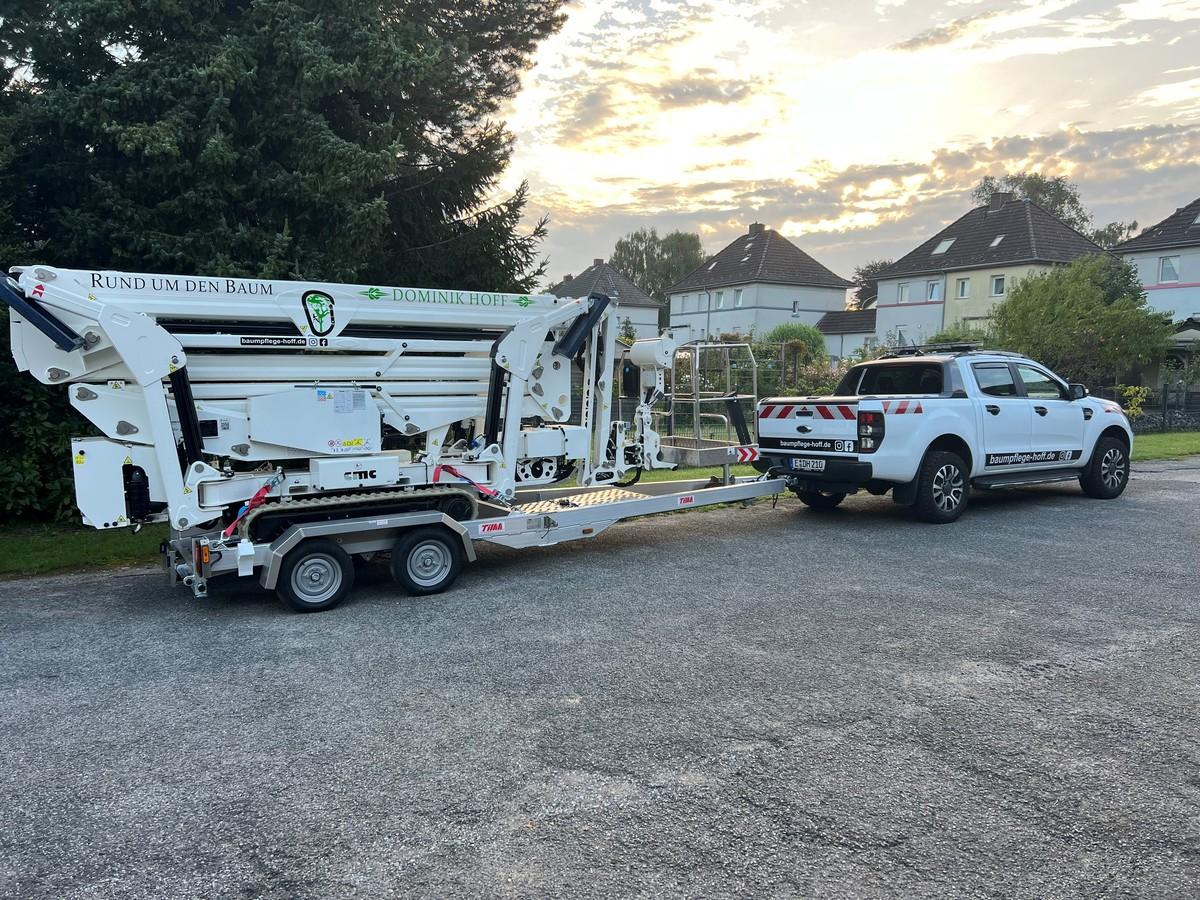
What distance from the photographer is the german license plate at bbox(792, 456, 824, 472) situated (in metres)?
9.72

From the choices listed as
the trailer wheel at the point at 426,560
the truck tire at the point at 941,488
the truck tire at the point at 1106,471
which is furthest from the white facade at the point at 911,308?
the trailer wheel at the point at 426,560

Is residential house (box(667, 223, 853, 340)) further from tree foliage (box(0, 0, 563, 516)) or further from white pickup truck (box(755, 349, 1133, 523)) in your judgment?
tree foliage (box(0, 0, 563, 516))

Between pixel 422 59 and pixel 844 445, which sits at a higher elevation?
pixel 422 59

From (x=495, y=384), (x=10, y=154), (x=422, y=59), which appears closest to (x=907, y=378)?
(x=495, y=384)

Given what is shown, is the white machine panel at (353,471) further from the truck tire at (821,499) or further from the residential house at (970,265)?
the residential house at (970,265)

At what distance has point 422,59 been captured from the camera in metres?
10.3

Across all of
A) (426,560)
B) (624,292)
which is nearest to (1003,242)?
(624,292)

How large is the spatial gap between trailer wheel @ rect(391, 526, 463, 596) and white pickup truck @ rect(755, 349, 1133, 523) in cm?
466

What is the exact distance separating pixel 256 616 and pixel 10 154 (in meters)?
6.07

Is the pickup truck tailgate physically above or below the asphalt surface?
above

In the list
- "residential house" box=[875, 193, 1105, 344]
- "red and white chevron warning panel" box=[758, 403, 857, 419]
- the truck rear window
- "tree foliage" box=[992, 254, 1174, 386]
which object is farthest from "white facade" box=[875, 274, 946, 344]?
"red and white chevron warning panel" box=[758, 403, 857, 419]

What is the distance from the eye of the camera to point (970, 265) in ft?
143

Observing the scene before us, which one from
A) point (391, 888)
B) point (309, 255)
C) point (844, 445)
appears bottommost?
Answer: point (391, 888)

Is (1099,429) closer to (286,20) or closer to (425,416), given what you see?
(425,416)
